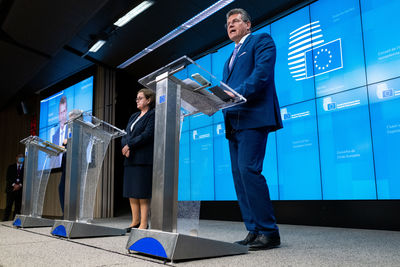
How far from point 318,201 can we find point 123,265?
2708mm

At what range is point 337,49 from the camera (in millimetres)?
3572

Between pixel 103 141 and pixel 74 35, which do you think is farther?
pixel 74 35

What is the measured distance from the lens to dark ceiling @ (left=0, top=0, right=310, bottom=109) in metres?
4.25

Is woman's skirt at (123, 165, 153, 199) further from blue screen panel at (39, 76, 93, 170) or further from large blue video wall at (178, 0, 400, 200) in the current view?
blue screen panel at (39, 76, 93, 170)

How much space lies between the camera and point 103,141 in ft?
8.61

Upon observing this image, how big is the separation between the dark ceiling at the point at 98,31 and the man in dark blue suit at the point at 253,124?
2370 millimetres

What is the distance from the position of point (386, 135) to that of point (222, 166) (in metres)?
2.08

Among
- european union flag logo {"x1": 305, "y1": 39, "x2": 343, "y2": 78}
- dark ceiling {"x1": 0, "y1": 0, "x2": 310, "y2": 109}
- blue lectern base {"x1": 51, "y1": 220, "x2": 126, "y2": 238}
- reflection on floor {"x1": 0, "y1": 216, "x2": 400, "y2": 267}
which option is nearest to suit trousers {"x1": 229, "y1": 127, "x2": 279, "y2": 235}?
reflection on floor {"x1": 0, "y1": 216, "x2": 400, "y2": 267}

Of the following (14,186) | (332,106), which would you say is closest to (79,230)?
(332,106)

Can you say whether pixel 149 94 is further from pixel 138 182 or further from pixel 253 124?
pixel 253 124

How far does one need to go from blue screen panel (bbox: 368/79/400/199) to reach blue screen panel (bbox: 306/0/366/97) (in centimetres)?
25

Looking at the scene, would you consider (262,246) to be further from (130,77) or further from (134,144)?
(130,77)

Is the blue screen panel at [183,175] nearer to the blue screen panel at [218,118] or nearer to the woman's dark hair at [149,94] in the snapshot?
the woman's dark hair at [149,94]

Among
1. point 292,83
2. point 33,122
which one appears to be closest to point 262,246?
point 292,83
